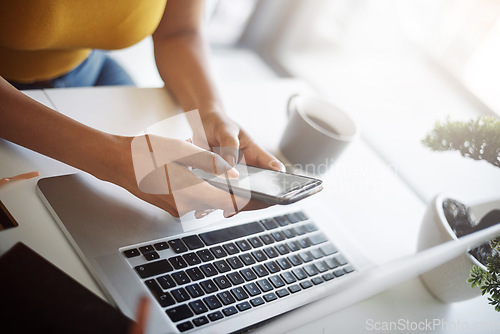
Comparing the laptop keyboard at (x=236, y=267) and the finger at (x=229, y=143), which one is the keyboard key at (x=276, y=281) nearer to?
the laptop keyboard at (x=236, y=267)

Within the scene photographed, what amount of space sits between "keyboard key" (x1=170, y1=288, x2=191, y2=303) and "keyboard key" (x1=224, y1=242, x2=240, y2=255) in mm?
74

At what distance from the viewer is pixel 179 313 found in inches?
13.7

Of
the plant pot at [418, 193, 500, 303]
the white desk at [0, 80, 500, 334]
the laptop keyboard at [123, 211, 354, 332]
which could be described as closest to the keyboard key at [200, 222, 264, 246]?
the laptop keyboard at [123, 211, 354, 332]

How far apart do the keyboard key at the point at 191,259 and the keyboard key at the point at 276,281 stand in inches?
3.3

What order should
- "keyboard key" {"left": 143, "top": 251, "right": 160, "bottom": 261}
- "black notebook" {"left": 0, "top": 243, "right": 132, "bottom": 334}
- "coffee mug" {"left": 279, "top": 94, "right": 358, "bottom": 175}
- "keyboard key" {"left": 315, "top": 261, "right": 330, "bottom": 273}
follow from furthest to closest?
1. "coffee mug" {"left": 279, "top": 94, "right": 358, "bottom": 175}
2. "keyboard key" {"left": 315, "top": 261, "right": 330, "bottom": 273}
3. "keyboard key" {"left": 143, "top": 251, "right": 160, "bottom": 261}
4. "black notebook" {"left": 0, "top": 243, "right": 132, "bottom": 334}

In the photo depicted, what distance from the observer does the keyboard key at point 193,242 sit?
0.41m

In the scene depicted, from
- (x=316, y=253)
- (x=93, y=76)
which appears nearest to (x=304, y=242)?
(x=316, y=253)

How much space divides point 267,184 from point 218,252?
86mm

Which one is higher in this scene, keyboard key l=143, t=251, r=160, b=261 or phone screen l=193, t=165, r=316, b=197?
phone screen l=193, t=165, r=316, b=197

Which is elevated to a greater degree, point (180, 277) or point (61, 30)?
point (61, 30)

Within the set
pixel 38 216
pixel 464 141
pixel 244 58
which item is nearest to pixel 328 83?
pixel 244 58

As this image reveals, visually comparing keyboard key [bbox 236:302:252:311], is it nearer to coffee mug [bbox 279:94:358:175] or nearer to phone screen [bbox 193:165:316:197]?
phone screen [bbox 193:165:316:197]

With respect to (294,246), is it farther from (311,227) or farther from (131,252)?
(131,252)

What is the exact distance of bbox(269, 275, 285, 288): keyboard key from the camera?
0.43 meters
